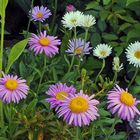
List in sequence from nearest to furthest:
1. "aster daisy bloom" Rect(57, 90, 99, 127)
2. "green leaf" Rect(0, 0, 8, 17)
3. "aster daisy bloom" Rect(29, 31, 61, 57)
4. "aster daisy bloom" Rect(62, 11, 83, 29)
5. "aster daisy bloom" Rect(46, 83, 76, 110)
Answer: "aster daisy bloom" Rect(57, 90, 99, 127) < "aster daisy bloom" Rect(46, 83, 76, 110) < "green leaf" Rect(0, 0, 8, 17) < "aster daisy bloom" Rect(29, 31, 61, 57) < "aster daisy bloom" Rect(62, 11, 83, 29)

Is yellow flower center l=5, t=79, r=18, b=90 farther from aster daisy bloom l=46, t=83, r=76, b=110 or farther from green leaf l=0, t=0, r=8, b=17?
green leaf l=0, t=0, r=8, b=17

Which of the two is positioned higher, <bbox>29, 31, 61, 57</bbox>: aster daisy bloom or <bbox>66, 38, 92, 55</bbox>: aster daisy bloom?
<bbox>66, 38, 92, 55</bbox>: aster daisy bloom

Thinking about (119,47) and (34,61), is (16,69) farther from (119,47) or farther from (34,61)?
(119,47)

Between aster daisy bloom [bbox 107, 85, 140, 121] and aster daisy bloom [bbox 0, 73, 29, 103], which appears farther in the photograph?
aster daisy bloom [bbox 0, 73, 29, 103]

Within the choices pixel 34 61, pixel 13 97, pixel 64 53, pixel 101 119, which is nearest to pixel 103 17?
pixel 64 53

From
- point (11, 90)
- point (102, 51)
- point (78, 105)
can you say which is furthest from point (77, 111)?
point (102, 51)

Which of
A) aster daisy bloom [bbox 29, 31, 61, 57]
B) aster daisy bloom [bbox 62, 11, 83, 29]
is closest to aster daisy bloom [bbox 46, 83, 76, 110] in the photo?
aster daisy bloom [bbox 29, 31, 61, 57]
